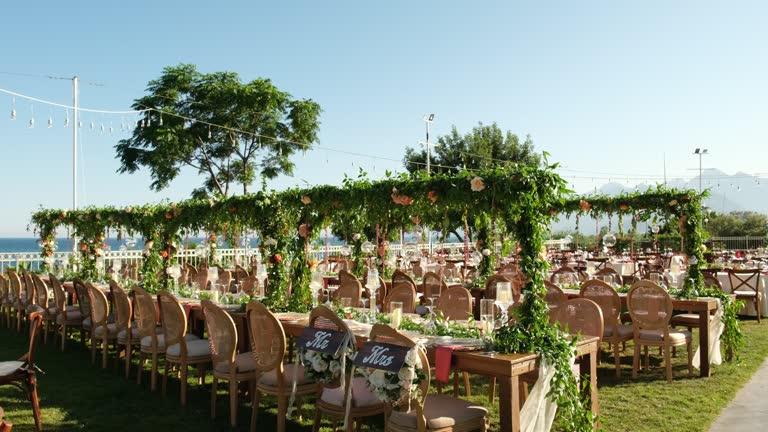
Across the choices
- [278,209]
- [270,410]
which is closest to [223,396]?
[270,410]

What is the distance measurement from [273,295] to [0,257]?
11.7m

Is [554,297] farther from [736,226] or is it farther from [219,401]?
[736,226]

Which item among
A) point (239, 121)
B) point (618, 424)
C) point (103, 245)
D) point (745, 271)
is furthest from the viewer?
point (239, 121)

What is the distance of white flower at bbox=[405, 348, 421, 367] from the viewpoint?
355 centimetres

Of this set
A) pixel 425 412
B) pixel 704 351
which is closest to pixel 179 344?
pixel 425 412

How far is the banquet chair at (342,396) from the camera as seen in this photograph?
408 cm

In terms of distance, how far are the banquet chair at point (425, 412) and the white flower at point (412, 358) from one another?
0.04m

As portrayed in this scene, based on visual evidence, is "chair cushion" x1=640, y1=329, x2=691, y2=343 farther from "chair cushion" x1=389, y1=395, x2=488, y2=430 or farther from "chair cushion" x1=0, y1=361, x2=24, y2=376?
"chair cushion" x1=0, y1=361, x2=24, y2=376

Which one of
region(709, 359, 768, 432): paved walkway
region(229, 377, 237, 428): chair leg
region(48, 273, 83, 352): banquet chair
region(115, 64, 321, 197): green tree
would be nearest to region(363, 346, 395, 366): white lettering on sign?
region(229, 377, 237, 428): chair leg

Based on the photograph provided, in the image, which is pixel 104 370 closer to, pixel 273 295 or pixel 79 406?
pixel 79 406

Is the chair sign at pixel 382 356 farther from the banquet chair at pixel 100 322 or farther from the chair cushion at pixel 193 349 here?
the banquet chair at pixel 100 322

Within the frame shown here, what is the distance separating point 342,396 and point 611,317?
3663 mm

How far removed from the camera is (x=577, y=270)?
504 inches

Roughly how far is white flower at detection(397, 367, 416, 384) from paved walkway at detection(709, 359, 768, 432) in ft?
8.99
